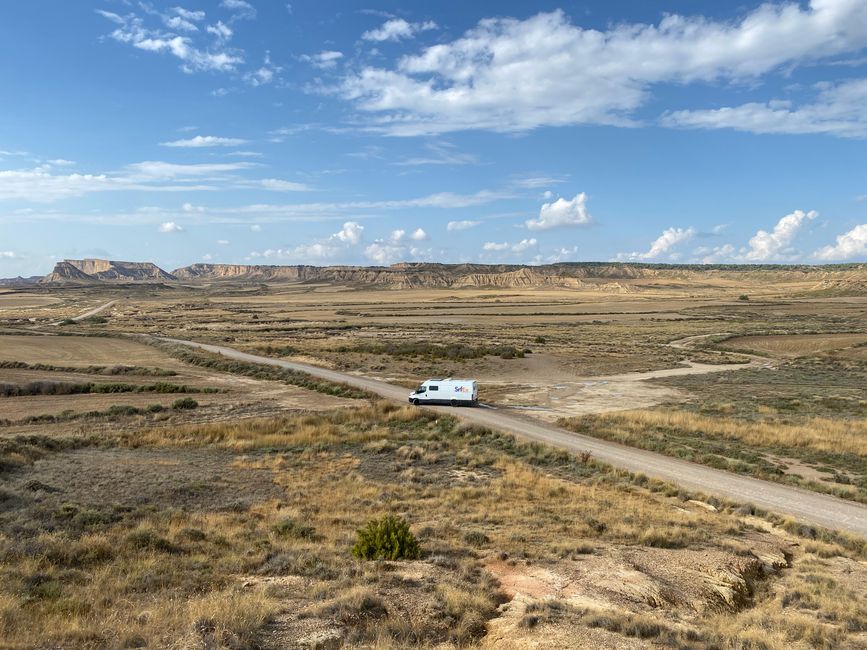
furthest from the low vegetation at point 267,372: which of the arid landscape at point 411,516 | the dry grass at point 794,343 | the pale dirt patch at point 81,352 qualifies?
the dry grass at point 794,343

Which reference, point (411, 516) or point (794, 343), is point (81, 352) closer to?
point (411, 516)

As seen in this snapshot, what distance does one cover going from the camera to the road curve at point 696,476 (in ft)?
55.6

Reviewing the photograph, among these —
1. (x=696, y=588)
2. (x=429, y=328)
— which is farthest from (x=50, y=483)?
(x=429, y=328)

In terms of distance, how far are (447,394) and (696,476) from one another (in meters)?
17.8

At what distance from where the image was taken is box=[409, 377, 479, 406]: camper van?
1426 inches

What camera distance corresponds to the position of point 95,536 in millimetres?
12602

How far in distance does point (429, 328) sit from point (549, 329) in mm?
20691

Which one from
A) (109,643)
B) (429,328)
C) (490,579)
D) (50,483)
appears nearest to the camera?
(109,643)

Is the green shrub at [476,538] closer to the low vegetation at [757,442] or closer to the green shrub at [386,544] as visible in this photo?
the green shrub at [386,544]

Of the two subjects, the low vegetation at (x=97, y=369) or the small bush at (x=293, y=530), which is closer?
the small bush at (x=293, y=530)

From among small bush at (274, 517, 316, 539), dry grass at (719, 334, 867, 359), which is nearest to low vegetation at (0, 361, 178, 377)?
small bush at (274, 517, 316, 539)

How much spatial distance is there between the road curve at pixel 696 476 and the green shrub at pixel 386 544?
12.4m

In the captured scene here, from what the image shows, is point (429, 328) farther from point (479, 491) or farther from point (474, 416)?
point (479, 491)

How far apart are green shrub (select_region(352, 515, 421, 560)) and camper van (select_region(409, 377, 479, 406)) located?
Result: 23780mm
